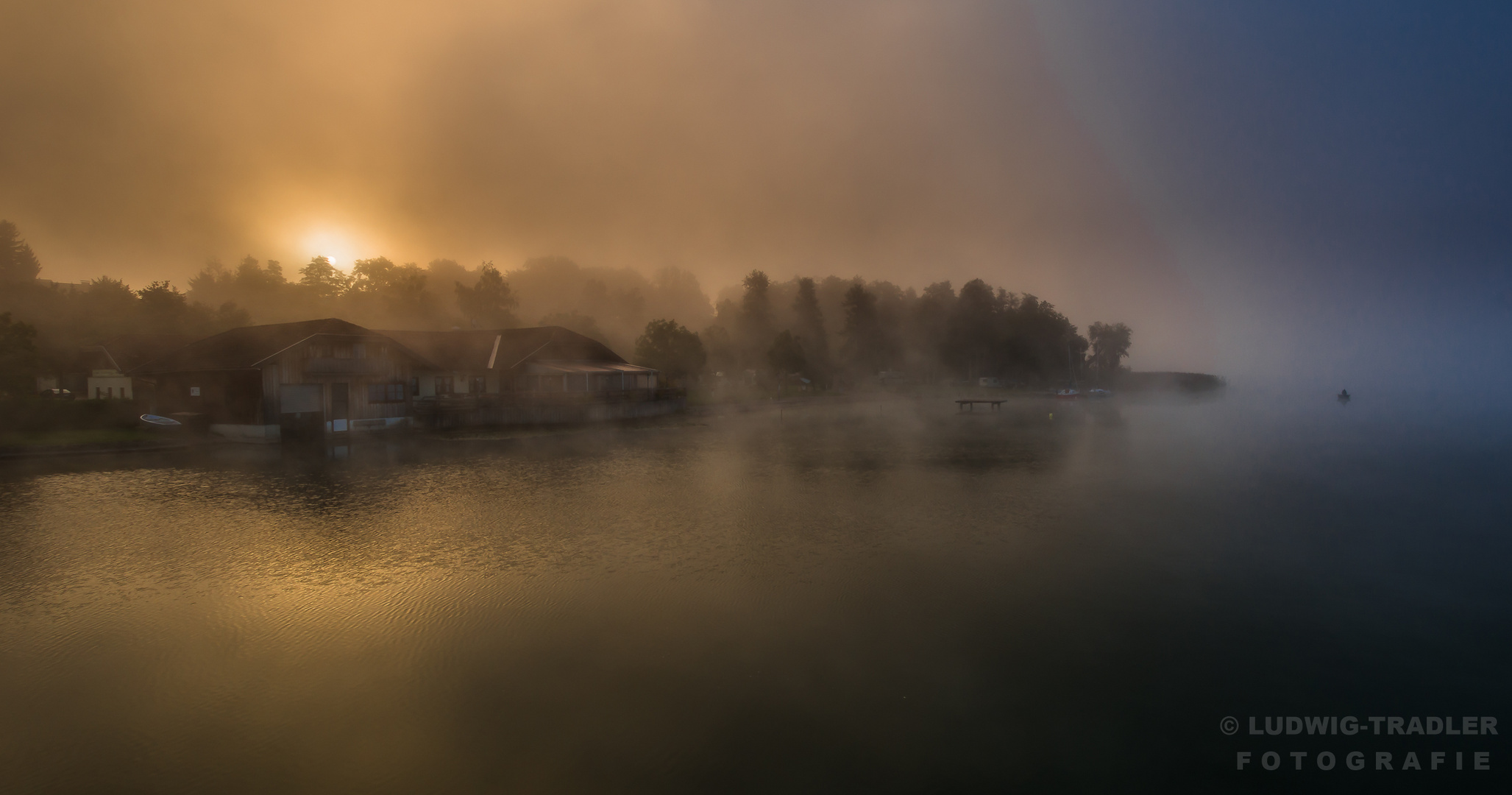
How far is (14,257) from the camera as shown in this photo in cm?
7531

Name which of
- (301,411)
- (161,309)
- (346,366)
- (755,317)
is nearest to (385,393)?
(346,366)

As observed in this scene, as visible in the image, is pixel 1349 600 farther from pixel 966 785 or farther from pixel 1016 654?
pixel 966 785

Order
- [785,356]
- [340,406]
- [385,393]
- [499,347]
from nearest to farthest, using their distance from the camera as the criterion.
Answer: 1. [340,406]
2. [385,393]
3. [499,347]
4. [785,356]

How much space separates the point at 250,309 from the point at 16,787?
129 m

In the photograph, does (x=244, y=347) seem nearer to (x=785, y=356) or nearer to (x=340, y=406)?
(x=340, y=406)

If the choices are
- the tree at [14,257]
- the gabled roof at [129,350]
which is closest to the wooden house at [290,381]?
the gabled roof at [129,350]

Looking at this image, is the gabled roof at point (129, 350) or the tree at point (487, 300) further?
the tree at point (487, 300)

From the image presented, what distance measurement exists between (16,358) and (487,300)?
7142 centimetres

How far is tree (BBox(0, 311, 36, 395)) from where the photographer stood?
3312 centimetres

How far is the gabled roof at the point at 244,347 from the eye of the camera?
33.9 m

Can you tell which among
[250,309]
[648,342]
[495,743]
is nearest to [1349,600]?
[495,743]

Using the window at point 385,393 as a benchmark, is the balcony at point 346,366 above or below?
above

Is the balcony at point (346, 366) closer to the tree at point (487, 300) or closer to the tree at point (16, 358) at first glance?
the tree at point (16, 358)

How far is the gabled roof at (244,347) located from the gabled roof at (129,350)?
16.3 metres
